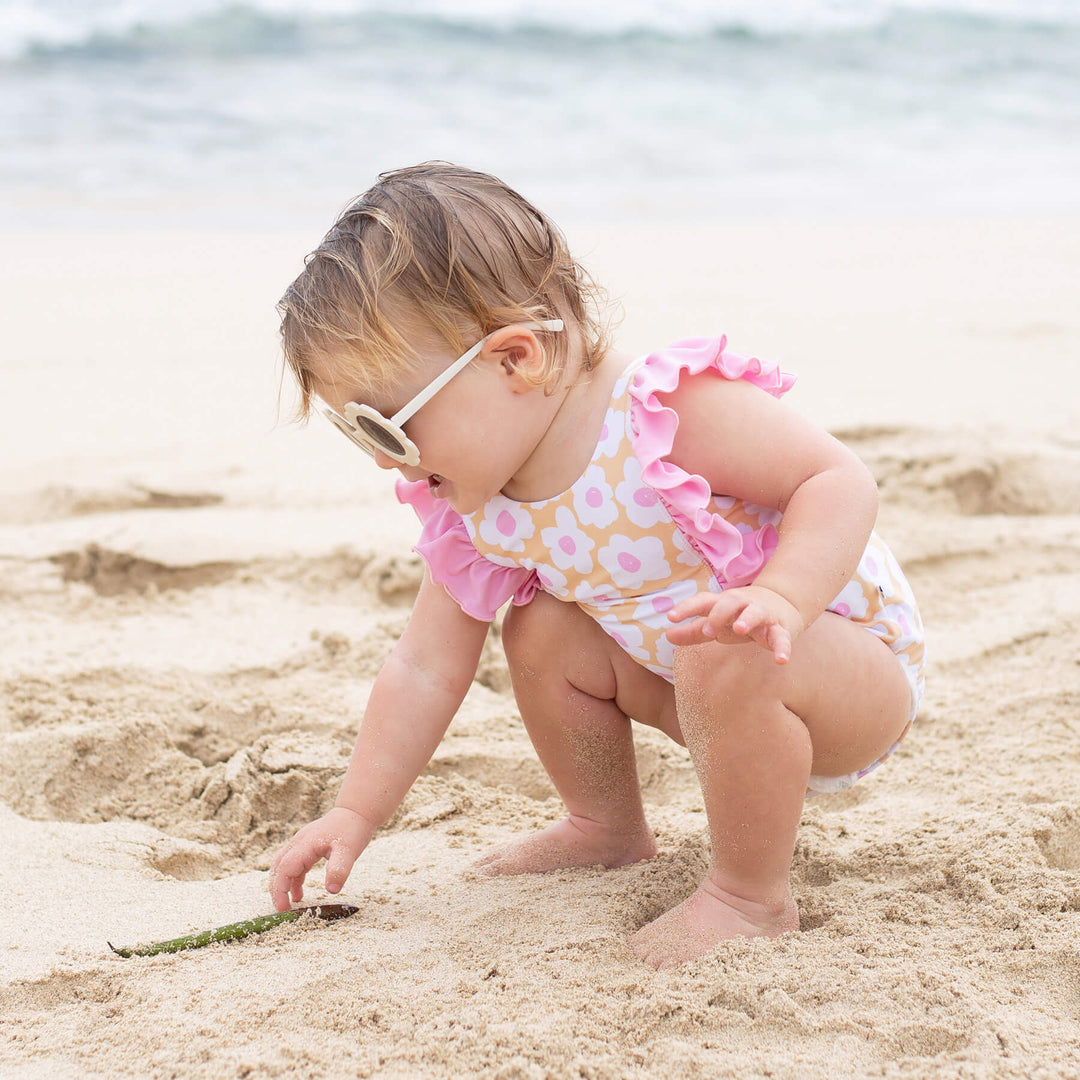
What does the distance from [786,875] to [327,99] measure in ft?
37.4

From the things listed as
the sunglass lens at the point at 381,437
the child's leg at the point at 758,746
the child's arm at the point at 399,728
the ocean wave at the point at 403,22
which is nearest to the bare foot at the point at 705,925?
the child's leg at the point at 758,746

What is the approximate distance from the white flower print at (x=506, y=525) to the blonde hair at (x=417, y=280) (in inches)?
7.2

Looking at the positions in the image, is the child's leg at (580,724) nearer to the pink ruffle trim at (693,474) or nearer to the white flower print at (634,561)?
the white flower print at (634,561)

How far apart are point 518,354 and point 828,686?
1.80 feet

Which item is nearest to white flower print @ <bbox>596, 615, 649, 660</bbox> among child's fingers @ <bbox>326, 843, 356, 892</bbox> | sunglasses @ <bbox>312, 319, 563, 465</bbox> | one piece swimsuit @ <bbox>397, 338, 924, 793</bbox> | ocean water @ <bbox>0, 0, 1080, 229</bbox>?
one piece swimsuit @ <bbox>397, 338, 924, 793</bbox>

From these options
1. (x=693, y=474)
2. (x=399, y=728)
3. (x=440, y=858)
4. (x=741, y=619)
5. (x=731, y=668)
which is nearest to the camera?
(x=741, y=619)

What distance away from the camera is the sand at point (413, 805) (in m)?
1.33

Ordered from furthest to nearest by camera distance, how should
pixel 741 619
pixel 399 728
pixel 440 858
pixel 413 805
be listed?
pixel 413 805, pixel 440 858, pixel 399 728, pixel 741 619

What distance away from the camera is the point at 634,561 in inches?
64.5

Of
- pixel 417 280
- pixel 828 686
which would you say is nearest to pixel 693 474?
pixel 828 686

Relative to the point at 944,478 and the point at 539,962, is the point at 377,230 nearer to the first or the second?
the point at 539,962

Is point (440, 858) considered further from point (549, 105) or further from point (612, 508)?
point (549, 105)

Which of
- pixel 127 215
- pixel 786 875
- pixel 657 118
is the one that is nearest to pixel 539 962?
pixel 786 875

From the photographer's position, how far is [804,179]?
392 inches
